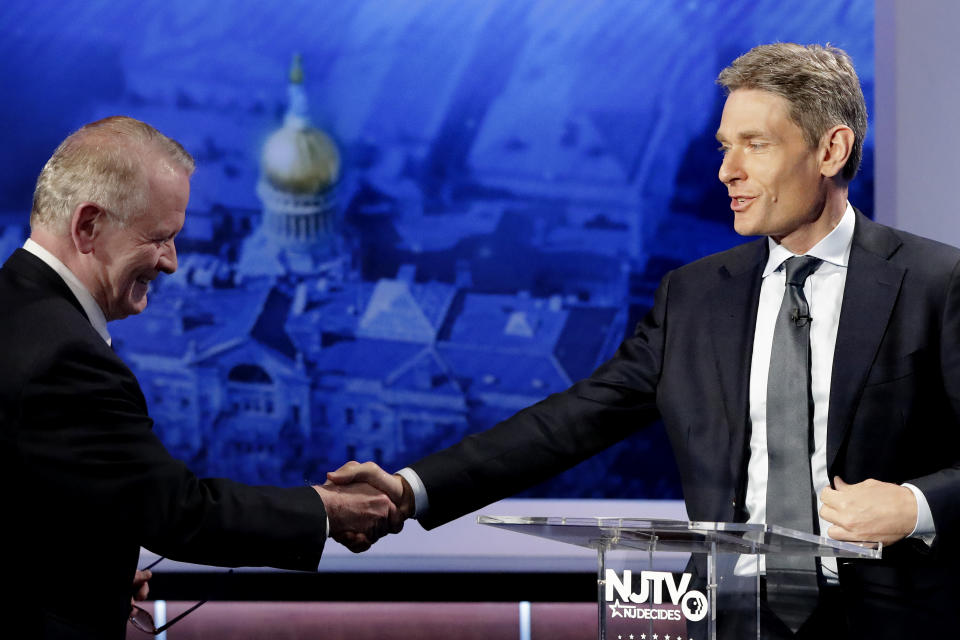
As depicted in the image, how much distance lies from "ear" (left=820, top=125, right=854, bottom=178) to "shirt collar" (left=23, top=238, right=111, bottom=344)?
63.4 inches

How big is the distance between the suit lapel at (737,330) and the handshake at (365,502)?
0.83m

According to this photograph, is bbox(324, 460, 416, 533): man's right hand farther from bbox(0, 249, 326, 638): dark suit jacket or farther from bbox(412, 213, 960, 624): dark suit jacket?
bbox(0, 249, 326, 638): dark suit jacket

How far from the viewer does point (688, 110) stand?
4.80m

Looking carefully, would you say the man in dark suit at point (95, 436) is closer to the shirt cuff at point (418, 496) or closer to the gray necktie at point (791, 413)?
the shirt cuff at point (418, 496)

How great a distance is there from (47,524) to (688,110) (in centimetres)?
363

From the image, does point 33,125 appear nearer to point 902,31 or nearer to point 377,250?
point 377,250

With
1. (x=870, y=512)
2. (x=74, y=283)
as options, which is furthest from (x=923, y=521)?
(x=74, y=283)

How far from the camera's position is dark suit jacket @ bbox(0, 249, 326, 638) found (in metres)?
1.86

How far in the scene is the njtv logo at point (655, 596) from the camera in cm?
170

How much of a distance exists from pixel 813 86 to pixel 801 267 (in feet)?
1.37

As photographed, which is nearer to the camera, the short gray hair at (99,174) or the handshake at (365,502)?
the short gray hair at (99,174)

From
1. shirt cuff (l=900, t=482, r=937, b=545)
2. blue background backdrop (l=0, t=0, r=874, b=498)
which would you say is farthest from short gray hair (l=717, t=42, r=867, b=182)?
blue background backdrop (l=0, t=0, r=874, b=498)

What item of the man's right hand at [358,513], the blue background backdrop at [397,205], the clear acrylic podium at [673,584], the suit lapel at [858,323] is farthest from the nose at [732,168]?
the blue background backdrop at [397,205]

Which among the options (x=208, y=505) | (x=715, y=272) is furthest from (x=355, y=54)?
(x=208, y=505)
